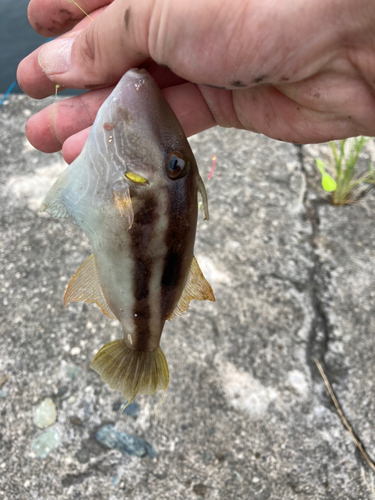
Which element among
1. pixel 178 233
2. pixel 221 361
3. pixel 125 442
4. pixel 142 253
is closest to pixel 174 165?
pixel 178 233

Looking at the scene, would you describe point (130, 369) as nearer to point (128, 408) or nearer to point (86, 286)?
point (86, 286)

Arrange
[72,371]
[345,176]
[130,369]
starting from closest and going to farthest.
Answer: [130,369] < [72,371] < [345,176]

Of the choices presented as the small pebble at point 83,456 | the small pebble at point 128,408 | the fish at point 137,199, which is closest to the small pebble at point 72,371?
the small pebble at point 128,408

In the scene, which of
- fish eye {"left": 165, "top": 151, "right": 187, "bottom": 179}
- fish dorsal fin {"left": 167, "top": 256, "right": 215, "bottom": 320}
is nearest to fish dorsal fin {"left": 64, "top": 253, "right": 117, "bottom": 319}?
fish dorsal fin {"left": 167, "top": 256, "right": 215, "bottom": 320}

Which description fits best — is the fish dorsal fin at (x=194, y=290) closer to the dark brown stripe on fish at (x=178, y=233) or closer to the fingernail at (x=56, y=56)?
the dark brown stripe on fish at (x=178, y=233)

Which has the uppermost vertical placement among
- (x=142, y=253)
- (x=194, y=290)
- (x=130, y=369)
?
(x=142, y=253)

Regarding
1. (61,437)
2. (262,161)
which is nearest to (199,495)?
(61,437)

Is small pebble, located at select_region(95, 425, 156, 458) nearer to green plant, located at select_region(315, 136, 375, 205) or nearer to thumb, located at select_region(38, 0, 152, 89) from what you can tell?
thumb, located at select_region(38, 0, 152, 89)
